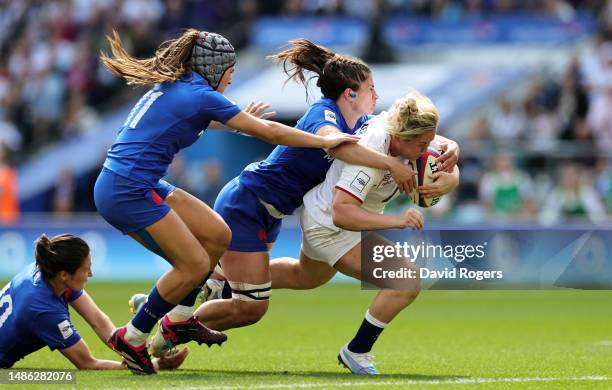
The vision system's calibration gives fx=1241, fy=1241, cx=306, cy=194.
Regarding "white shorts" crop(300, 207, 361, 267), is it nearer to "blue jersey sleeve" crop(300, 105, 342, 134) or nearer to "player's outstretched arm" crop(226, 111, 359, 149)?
"blue jersey sleeve" crop(300, 105, 342, 134)

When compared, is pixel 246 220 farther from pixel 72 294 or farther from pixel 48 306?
pixel 48 306

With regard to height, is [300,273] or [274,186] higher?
[274,186]

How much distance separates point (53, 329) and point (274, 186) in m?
1.78

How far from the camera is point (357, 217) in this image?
7539 mm

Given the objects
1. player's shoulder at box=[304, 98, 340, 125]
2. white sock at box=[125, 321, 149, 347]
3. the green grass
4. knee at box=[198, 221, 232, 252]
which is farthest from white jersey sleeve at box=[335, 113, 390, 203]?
white sock at box=[125, 321, 149, 347]

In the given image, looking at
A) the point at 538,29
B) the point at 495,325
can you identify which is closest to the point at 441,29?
the point at 538,29

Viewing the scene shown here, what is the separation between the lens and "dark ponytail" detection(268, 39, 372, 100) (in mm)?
8258

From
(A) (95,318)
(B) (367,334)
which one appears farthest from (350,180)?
(A) (95,318)

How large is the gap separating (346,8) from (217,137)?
398 centimetres

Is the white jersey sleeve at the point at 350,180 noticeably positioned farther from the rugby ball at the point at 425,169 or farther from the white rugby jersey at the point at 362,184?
the rugby ball at the point at 425,169

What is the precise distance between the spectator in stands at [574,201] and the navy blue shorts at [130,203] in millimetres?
10585

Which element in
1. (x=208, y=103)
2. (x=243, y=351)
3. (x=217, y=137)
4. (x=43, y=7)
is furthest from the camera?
(x=43, y=7)

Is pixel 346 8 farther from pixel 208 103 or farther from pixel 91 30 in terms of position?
pixel 208 103

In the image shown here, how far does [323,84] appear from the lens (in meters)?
8.36
